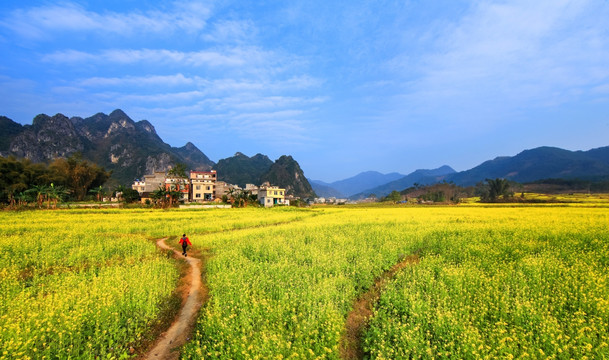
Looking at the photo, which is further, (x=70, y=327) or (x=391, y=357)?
(x=70, y=327)

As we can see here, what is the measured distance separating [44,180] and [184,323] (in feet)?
239

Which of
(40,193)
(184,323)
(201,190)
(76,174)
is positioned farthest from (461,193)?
(76,174)

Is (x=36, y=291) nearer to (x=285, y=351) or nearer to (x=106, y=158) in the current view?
(x=285, y=351)

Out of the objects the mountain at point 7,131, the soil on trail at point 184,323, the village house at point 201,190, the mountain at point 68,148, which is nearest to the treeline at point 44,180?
the village house at point 201,190

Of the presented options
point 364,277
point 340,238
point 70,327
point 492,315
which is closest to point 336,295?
point 364,277

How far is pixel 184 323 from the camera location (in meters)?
8.42

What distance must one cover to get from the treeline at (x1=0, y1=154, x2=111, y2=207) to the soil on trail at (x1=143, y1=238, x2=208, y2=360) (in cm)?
5032

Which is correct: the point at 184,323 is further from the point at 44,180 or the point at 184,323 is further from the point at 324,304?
the point at 44,180

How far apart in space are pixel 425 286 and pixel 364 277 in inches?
92.0

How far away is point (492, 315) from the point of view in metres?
7.15

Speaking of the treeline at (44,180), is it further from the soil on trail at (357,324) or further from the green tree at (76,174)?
the soil on trail at (357,324)

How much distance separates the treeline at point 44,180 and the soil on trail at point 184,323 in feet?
165

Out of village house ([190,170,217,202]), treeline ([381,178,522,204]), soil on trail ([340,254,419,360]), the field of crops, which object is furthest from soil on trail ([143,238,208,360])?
treeline ([381,178,522,204])

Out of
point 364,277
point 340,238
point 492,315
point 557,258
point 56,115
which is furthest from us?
point 56,115
